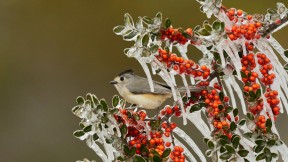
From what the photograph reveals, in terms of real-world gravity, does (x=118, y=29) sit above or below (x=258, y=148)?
above

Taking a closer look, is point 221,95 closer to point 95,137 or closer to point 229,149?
point 229,149

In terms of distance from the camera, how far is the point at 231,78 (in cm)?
171

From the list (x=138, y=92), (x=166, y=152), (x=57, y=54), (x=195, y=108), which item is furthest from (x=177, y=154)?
(x=57, y=54)

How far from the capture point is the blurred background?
559 centimetres

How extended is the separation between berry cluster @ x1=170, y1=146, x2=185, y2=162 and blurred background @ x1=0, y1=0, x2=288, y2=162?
377 cm

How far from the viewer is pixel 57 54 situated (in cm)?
606

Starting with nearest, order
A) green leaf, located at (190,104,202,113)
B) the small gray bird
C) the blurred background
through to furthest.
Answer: green leaf, located at (190,104,202,113) < the small gray bird < the blurred background

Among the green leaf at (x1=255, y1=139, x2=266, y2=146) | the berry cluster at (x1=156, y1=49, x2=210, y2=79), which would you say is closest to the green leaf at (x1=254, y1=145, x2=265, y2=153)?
the green leaf at (x1=255, y1=139, x2=266, y2=146)

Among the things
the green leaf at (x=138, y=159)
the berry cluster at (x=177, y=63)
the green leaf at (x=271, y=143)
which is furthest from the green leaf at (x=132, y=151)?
the green leaf at (x=271, y=143)

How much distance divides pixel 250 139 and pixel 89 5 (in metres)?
4.61

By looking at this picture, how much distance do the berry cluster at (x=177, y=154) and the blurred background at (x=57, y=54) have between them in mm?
3771

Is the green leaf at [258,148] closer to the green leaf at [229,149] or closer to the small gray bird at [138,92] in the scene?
the green leaf at [229,149]

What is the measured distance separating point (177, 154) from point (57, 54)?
453 cm

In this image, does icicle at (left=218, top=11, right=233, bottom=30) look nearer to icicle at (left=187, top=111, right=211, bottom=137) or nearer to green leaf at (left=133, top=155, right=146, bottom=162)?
icicle at (left=187, top=111, right=211, bottom=137)
